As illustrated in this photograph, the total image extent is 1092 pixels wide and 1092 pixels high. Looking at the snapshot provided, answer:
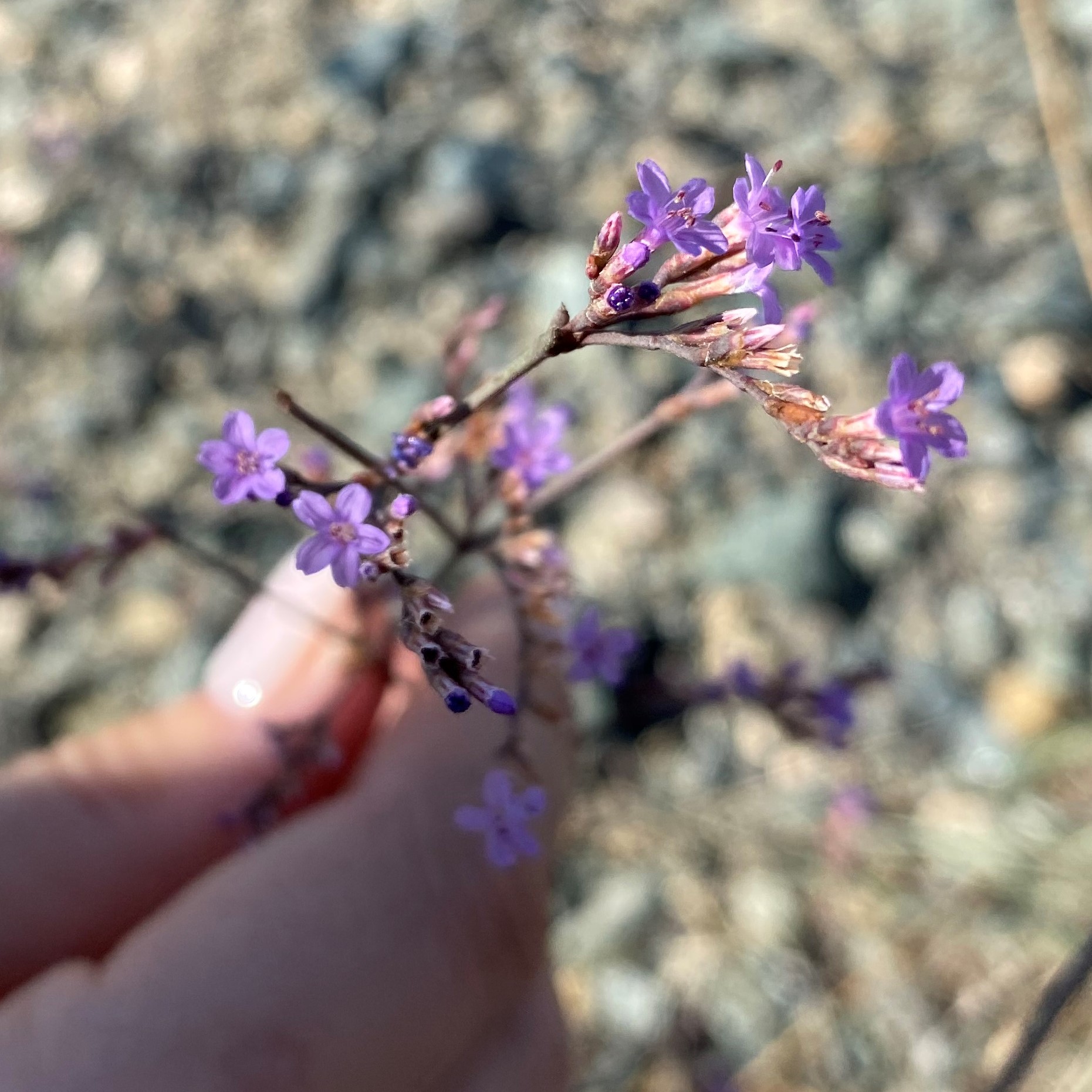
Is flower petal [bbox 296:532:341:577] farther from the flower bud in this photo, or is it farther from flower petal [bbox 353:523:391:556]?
the flower bud

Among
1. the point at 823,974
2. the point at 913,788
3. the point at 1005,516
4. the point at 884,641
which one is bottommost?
the point at 823,974

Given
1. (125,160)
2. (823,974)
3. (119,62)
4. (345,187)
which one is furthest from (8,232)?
(823,974)

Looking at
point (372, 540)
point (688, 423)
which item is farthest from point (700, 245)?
point (688, 423)

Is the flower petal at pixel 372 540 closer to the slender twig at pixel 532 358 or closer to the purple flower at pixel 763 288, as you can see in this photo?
the slender twig at pixel 532 358

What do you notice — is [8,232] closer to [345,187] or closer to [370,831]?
[345,187]

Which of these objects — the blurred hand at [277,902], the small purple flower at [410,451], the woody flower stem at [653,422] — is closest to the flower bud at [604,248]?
the small purple flower at [410,451]

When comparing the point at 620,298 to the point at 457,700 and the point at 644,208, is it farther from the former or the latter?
the point at 457,700
